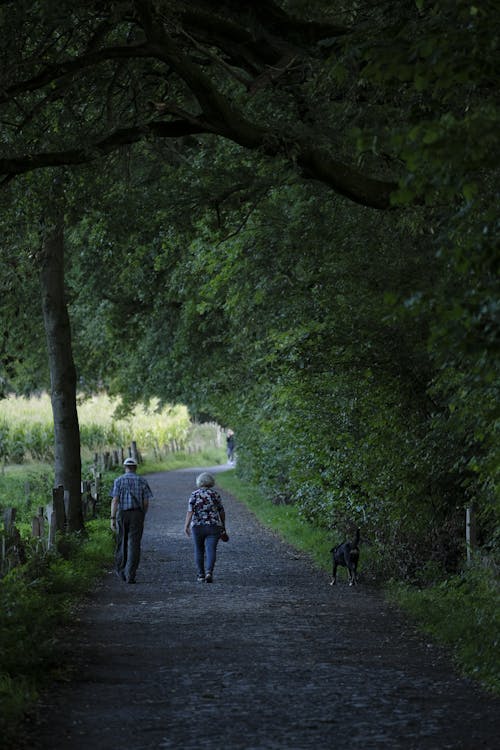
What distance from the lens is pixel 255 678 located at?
10.0m

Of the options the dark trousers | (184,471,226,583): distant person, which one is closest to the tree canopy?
(184,471,226,583): distant person

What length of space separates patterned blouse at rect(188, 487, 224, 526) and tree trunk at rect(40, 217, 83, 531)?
15.4 feet

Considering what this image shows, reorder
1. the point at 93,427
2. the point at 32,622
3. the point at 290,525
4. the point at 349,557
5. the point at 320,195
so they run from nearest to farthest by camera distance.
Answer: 1. the point at 32,622
2. the point at 349,557
3. the point at 320,195
4. the point at 290,525
5. the point at 93,427

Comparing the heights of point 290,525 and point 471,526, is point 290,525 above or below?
above

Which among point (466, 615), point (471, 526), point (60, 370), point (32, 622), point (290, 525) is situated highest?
point (60, 370)

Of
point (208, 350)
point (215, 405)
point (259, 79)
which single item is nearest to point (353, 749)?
point (259, 79)

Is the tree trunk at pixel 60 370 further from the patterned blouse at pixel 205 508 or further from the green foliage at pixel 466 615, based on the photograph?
the green foliage at pixel 466 615

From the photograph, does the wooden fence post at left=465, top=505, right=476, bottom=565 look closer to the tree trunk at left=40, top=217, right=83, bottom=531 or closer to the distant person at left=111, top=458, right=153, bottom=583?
the distant person at left=111, top=458, right=153, bottom=583

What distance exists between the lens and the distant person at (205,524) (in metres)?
18.0

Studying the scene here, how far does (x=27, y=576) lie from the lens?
14570mm

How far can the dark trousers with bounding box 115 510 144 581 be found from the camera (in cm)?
1777

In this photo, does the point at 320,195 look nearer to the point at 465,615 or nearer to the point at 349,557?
the point at 349,557

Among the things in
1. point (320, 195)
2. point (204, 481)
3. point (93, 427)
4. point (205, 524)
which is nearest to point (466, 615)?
point (205, 524)

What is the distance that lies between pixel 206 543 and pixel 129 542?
1.20 metres
